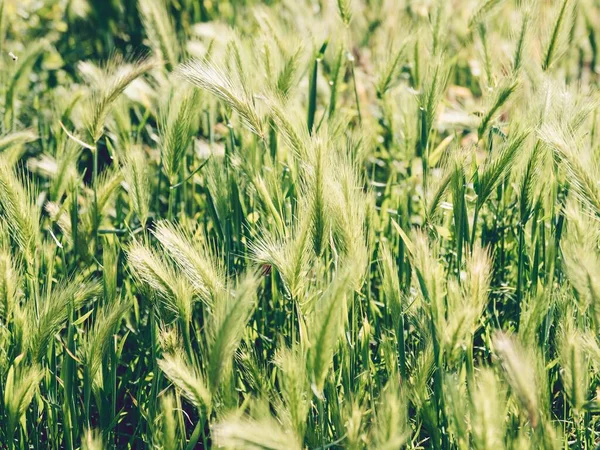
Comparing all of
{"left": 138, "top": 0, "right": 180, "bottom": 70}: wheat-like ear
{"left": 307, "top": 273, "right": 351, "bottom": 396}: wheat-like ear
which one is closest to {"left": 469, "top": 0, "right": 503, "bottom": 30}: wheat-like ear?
{"left": 138, "top": 0, "right": 180, "bottom": 70}: wheat-like ear

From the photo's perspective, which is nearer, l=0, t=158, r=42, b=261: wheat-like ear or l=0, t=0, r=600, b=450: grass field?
l=0, t=0, r=600, b=450: grass field

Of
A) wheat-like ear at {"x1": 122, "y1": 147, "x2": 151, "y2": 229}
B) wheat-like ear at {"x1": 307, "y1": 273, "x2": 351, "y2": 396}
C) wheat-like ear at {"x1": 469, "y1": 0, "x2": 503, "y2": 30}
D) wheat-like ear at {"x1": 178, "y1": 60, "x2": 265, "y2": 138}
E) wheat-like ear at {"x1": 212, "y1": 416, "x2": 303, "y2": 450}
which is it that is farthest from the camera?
wheat-like ear at {"x1": 469, "y1": 0, "x2": 503, "y2": 30}

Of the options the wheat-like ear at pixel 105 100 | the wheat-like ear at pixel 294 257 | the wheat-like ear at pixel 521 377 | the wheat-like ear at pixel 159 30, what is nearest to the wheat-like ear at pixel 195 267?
the wheat-like ear at pixel 294 257

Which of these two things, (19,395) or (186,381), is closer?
(186,381)

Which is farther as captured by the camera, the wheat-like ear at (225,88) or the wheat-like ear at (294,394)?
the wheat-like ear at (225,88)

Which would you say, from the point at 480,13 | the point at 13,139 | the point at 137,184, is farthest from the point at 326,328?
the point at 480,13

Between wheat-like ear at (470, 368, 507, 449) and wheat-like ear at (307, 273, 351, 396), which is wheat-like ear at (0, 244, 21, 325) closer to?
wheat-like ear at (307, 273, 351, 396)

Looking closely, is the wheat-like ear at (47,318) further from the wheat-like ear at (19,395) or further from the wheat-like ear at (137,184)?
the wheat-like ear at (137,184)

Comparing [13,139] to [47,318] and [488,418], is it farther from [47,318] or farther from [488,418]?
[488,418]

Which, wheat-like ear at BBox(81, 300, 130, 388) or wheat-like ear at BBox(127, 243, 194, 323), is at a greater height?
wheat-like ear at BBox(127, 243, 194, 323)
